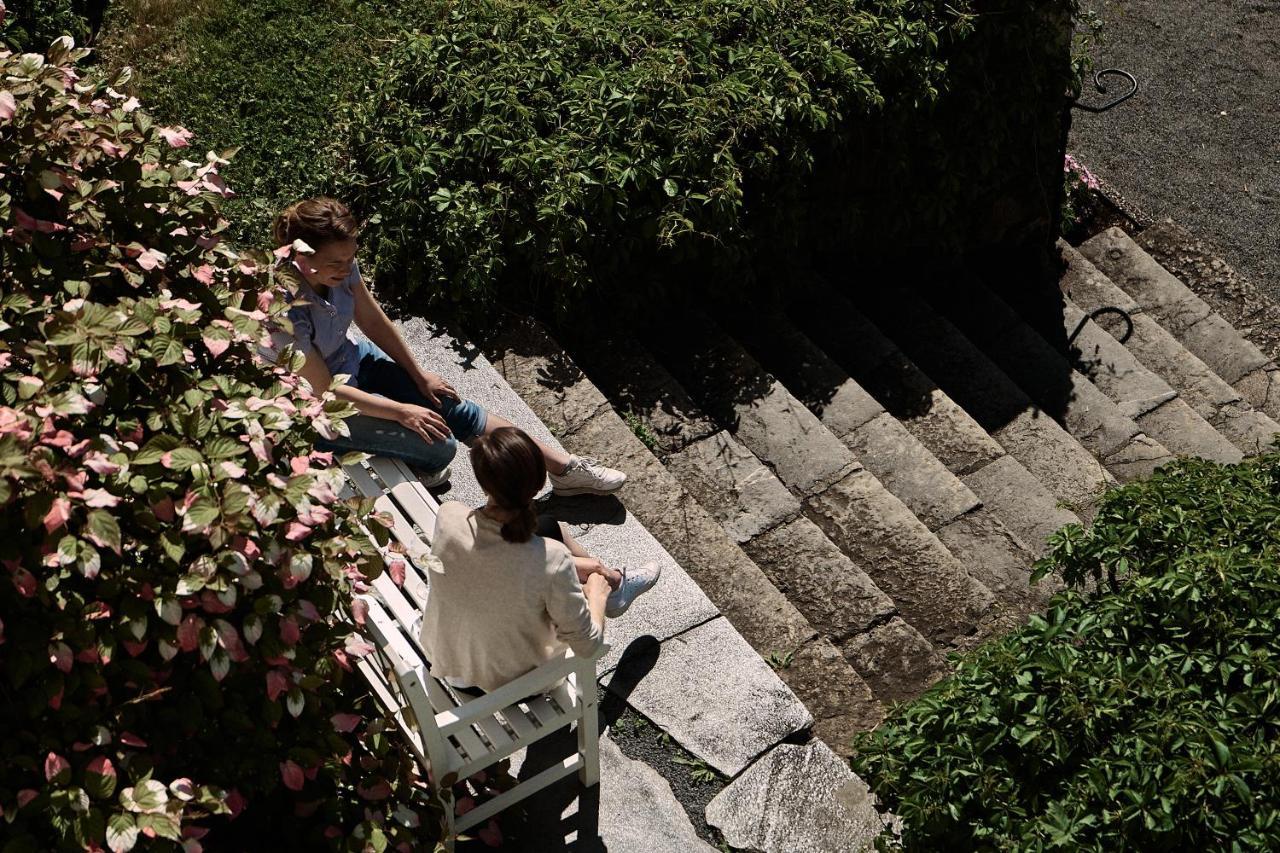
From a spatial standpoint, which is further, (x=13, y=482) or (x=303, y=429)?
(x=303, y=429)

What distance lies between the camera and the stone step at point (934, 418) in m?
6.19

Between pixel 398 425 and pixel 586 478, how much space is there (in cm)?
77

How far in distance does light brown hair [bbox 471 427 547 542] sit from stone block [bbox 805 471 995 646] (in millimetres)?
2264

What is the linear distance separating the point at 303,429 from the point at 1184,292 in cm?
727

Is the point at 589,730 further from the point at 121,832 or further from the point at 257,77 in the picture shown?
the point at 257,77

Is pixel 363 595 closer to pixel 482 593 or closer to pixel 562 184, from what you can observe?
pixel 482 593

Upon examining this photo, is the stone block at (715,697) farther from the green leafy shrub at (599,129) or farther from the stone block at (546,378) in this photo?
the green leafy shrub at (599,129)

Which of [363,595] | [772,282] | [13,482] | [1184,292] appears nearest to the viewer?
[13,482]

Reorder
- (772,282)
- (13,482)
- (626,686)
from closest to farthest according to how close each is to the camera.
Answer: (13,482) → (626,686) → (772,282)

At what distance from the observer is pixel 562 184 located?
5438mm

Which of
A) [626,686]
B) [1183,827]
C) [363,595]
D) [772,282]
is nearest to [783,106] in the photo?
[772,282]

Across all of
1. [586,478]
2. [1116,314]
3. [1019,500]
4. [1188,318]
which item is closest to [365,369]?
[586,478]

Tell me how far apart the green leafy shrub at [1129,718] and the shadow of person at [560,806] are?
0.87 meters

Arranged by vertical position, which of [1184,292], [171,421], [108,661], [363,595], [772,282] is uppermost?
[171,421]
